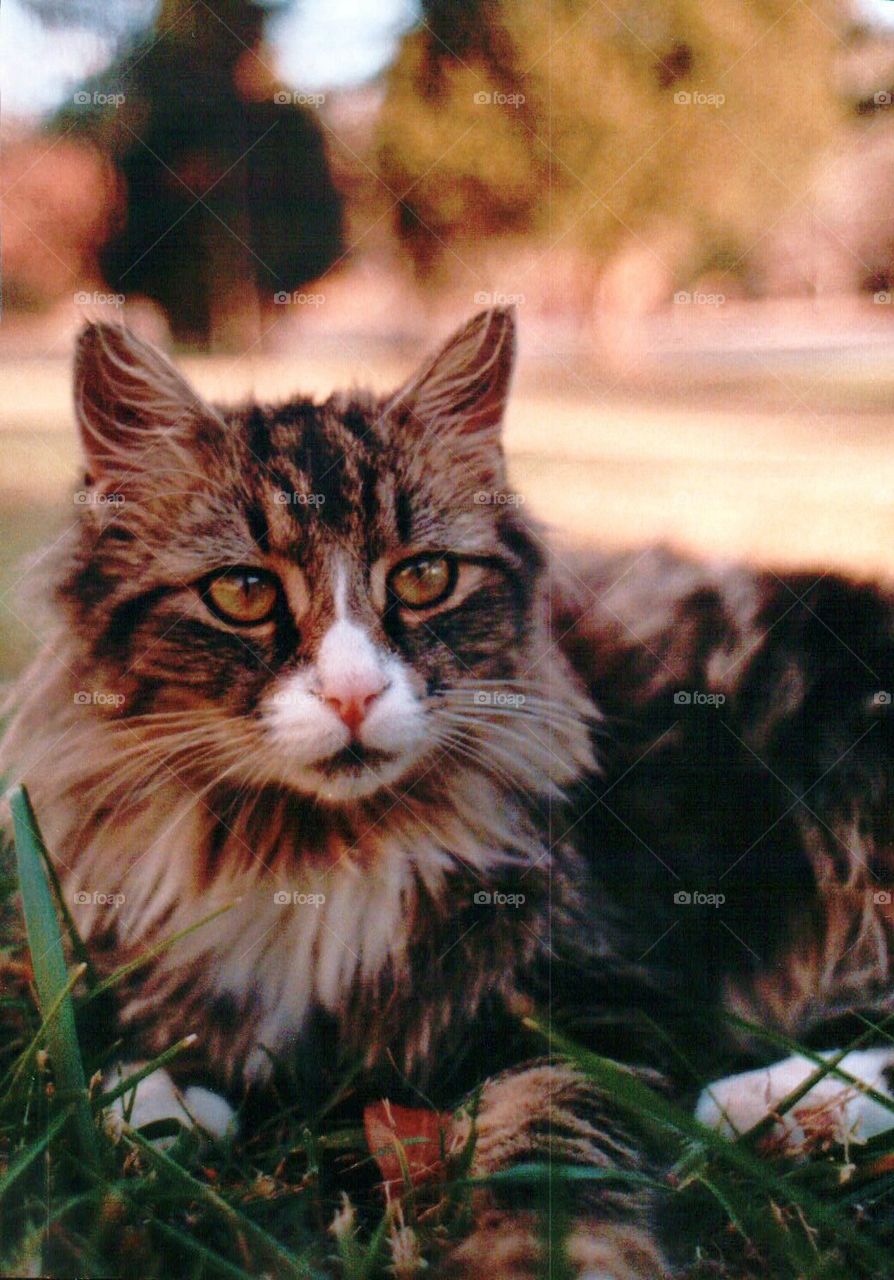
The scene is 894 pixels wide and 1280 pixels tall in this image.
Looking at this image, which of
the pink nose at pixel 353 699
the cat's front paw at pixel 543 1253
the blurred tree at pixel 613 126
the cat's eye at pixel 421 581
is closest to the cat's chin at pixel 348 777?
the pink nose at pixel 353 699

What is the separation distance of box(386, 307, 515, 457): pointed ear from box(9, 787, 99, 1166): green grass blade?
3.49ft

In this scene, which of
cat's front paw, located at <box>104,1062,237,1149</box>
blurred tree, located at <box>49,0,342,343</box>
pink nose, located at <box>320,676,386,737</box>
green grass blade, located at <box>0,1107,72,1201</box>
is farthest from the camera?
blurred tree, located at <box>49,0,342,343</box>

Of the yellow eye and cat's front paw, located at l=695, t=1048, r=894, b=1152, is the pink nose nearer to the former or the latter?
the yellow eye

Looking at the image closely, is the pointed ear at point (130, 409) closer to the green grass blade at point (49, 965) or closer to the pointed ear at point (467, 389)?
the pointed ear at point (467, 389)

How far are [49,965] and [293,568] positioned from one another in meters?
0.87

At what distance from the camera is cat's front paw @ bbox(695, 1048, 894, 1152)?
7.03 ft

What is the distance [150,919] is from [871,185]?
2089mm

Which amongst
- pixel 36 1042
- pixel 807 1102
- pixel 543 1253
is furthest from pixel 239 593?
pixel 807 1102

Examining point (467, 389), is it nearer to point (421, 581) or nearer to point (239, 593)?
point (421, 581)

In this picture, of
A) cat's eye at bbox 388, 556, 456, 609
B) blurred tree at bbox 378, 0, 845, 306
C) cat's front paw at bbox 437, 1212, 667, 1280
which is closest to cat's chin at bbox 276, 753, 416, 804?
cat's eye at bbox 388, 556, 456, 609

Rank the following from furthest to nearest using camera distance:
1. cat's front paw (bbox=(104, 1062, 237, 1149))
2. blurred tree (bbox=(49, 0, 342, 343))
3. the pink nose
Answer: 1. blurred tree (bbox=(49, 0, 342, 343))
2. cat's front paw (bbox=(104, 1062, 237, 1149))
3. the pink nose

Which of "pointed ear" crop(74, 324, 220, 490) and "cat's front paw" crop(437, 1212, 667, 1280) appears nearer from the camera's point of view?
"cat's front paw" crop(437, 1212, 667, 1280)

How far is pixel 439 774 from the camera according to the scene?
225cm

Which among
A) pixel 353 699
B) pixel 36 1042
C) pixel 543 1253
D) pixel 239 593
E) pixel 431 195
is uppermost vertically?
pixel 431 195
